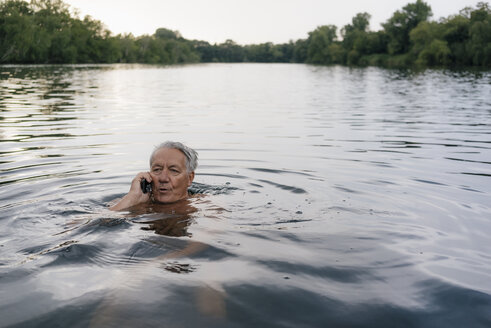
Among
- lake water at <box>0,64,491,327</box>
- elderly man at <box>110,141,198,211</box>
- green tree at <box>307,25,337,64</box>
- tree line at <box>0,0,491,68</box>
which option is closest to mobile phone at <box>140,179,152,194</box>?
elderly man at <box>110,141,198,211</box>

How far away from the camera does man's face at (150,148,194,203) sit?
18.3ft

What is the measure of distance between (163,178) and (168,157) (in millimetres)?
269

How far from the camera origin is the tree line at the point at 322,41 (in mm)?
75375

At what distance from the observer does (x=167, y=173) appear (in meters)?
5.59

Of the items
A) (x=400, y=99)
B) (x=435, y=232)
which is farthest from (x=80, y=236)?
(x=400, y=99)

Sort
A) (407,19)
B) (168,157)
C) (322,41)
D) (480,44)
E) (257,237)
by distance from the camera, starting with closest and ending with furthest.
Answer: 1. (257,237)
2. (168,157)
3. (480,44)
4. (407,19)
5. (322,41)

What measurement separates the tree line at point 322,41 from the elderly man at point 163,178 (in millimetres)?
76206

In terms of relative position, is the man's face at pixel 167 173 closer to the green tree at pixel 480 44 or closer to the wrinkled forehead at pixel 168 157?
the wrinkled forehead at pixel 168 157

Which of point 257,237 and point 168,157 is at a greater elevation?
point 168,157

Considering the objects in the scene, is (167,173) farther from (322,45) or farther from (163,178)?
(322,45)

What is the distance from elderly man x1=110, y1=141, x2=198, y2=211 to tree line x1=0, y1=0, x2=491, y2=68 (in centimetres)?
7621

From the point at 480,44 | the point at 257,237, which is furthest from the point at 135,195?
the point at 480,44

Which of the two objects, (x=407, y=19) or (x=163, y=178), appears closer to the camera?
(x=163, y=178)

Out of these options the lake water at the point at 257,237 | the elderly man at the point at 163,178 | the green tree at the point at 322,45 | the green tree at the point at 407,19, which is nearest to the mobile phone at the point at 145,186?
the elderly man at the point at 163,178
